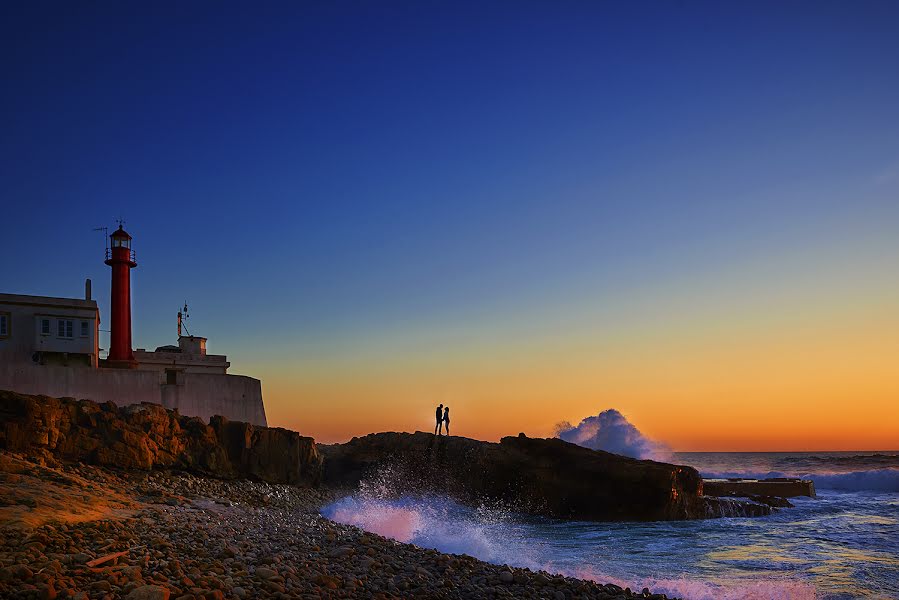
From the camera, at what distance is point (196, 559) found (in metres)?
8.71

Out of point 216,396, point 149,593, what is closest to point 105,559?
point 149,593

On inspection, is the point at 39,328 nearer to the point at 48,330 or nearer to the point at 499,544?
the point at 48,330

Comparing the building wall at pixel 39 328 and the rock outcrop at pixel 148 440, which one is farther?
the building wall at pixel 39 328

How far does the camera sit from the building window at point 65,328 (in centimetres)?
2610

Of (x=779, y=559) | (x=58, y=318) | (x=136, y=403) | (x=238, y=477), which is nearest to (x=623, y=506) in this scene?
(x=779, y=559)

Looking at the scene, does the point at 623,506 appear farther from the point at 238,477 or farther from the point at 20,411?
the point at 20,411

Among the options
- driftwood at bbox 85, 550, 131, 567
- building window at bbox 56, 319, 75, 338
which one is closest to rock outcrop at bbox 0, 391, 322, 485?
building window at bbox 56, 319, 75, 338

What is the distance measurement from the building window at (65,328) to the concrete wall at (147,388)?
451cm

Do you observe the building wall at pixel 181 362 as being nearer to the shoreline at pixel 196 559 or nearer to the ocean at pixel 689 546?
the ocean at pixel 689 546

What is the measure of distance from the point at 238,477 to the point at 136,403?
4.59 meters

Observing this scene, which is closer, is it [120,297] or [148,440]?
[148,440]

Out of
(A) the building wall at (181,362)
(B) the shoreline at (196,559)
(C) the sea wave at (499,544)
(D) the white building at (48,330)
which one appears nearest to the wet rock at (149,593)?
(B) the shoreline at (196,559)

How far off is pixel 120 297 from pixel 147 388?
24.0 ft

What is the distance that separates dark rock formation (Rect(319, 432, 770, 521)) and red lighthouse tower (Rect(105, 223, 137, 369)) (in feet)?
32.5
